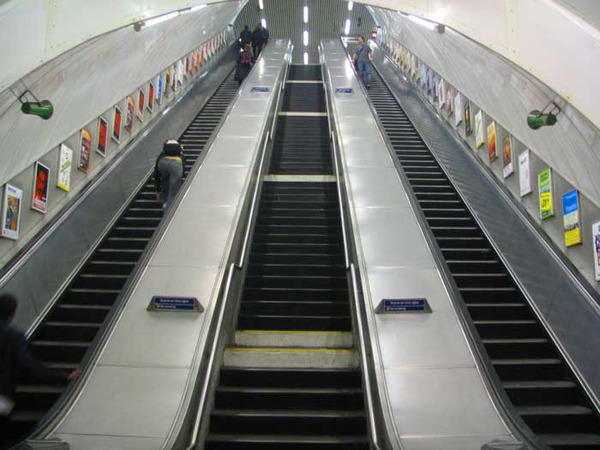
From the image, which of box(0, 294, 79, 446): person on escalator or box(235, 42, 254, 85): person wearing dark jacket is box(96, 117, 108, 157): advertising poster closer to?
box(0, 294, 79, 446): person on escalator

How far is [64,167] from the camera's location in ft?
21.4

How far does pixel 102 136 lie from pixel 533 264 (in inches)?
240

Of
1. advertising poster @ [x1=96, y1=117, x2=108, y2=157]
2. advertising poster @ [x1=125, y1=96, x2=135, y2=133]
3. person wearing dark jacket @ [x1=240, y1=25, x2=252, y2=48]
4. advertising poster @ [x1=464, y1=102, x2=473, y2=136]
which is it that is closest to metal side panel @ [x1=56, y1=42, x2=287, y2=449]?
advertising poster @ [x1=96, y1=117, x2=108, y2=157]

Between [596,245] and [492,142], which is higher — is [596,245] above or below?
below

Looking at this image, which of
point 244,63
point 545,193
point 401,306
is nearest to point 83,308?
point 401,306

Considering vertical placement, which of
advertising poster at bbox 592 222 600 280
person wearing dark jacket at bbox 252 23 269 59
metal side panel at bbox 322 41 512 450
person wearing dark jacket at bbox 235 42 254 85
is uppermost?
person wearing dark jacket at bbox 252 23 269 59

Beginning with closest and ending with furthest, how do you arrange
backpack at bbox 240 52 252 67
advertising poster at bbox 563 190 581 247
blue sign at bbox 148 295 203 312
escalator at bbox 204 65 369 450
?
escalator at bbox 204 65 369 450, blue sign at bbox 148 295 203 312, advertising poster at bbox 563 190 581 247, backpack at bbox 240 52 252 67

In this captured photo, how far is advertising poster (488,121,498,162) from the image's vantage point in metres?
7.60

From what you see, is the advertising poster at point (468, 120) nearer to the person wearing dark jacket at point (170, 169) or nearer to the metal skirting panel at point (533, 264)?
the metal skirting panel at point (533, 264)

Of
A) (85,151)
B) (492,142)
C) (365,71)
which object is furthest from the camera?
(365,71)

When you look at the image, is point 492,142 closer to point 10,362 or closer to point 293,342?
point 293,342

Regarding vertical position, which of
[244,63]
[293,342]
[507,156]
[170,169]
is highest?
[244,63]

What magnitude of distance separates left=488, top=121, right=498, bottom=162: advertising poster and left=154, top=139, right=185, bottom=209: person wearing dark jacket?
14.7ft

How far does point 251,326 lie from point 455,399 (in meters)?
2.20
